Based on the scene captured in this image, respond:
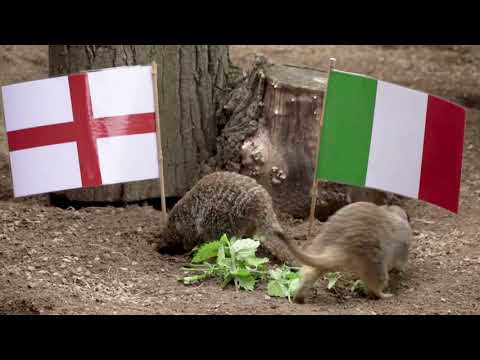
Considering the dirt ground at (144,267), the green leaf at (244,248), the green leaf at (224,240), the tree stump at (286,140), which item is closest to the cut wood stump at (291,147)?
the tree stump at (286,140)

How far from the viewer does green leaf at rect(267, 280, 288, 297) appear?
483 centimetres

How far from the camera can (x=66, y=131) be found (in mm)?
5496

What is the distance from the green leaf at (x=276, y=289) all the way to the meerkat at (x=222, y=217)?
457mm

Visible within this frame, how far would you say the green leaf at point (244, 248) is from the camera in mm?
5098

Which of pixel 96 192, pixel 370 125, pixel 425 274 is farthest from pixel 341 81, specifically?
pixel 96 192

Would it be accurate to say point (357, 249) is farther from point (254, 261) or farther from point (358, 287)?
point (254, 261)

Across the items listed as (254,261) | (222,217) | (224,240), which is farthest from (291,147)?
(254,261)

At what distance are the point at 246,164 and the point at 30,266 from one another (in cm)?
213

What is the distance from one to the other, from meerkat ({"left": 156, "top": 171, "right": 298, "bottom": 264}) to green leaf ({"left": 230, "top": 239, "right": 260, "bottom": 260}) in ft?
1.00

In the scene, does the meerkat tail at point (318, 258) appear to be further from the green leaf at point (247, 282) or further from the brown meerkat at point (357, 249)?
the green leaf at point (247, 282)

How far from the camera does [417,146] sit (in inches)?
209

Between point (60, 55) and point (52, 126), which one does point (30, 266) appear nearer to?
point (52, 126)

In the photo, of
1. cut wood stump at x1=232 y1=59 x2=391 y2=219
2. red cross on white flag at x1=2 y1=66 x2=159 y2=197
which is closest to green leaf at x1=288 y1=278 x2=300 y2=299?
cut wood stump at x1=232 y1=59 x2=391 y2=219

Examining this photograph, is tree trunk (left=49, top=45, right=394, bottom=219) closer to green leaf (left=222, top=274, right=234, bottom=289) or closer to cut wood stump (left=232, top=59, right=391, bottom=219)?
cut wood stump (left=232, top=59, right=391, bottom=219)
